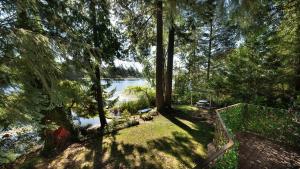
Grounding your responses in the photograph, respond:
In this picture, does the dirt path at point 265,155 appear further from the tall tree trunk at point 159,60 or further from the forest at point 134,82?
the tall tree trunk at point 159,60

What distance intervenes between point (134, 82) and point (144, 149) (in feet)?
9.93

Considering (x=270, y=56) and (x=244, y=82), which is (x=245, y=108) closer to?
(x=244, y=82)

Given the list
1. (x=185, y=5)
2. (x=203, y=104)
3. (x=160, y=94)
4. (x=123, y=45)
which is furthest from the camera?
(x=203, y=104)

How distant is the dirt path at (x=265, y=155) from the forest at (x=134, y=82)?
0.03m

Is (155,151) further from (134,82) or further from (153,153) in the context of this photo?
(134,82)

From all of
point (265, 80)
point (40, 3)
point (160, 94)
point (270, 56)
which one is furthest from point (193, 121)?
point (40, 3)

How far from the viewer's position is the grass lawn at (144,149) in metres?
6.18

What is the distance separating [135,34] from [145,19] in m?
0.93

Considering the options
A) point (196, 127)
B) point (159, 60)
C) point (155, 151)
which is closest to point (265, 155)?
point (155, 151)

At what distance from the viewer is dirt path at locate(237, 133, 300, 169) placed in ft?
16.5

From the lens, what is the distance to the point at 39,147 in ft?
29.1

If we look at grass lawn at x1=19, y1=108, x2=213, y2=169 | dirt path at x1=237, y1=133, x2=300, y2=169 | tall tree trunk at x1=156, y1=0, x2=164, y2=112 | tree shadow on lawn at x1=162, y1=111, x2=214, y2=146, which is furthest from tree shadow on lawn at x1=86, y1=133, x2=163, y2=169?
tall tree trunk at x1=156, y1=0, x2=164, y2=112

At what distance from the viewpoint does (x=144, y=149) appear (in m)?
6.97

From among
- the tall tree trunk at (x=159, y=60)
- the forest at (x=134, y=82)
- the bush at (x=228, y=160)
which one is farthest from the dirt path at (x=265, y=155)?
the tall tree trunk at (x=159, y=60)
